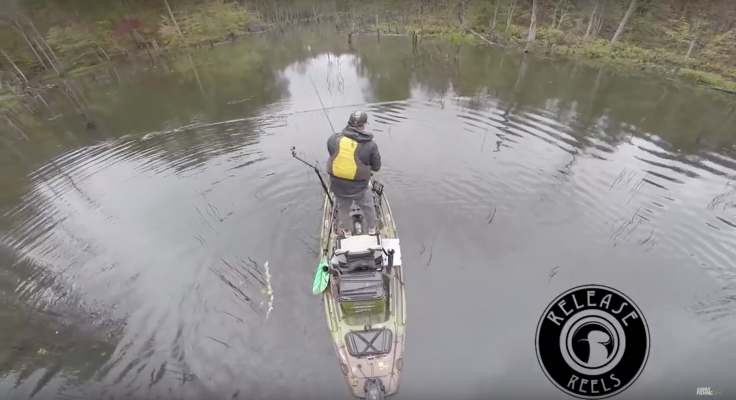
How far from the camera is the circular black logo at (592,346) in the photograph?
215 inches

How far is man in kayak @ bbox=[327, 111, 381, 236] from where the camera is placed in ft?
20.8

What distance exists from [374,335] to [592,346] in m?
3.21

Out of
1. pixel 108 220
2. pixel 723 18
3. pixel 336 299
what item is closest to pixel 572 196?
pixel 336 299

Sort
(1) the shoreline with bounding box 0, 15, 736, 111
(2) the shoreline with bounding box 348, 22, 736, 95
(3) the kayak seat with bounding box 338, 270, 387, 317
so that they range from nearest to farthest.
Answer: (3) the kayak seat with bounding box 338, 270, 387, 317 < (2) the shoreline with bounding box 348, 22, 736, 95 < (1) the shoreline with bounding box 0, 15, 736, 111

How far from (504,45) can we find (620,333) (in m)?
17.6

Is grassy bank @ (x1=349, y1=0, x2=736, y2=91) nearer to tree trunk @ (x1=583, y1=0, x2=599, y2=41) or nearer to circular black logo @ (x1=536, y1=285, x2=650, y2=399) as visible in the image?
tree trunk @ (x1=583, y1=0, x2=599, y2=41)

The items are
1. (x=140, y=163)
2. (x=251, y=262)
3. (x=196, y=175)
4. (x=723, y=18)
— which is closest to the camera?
(x=251, y=262)

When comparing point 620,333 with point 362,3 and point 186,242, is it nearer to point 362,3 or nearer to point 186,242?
point 186,242

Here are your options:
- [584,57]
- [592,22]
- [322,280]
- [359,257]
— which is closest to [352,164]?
[359,257]

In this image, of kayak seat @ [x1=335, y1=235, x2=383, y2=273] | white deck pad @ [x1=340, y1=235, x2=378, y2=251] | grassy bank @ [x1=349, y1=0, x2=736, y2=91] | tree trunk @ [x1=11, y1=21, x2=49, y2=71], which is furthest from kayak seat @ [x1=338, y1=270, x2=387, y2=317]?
tree trunk @ [x1=11, y1=21, x2=49, y2=71]

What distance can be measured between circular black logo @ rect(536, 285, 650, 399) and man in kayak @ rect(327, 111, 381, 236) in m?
3.40

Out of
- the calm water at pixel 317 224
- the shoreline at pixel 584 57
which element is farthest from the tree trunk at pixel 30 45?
the shoreline at pixel 584 57

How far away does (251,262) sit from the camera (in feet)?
27.3

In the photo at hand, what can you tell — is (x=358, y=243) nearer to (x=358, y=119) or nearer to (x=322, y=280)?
(x=322, y=280)
